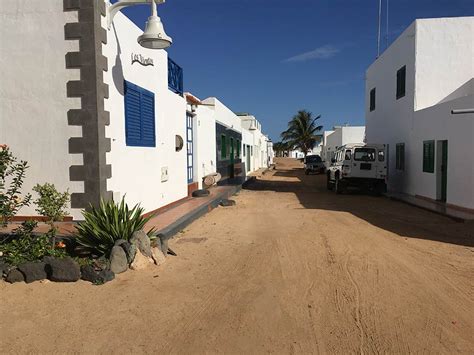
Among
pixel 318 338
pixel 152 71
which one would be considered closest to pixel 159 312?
pixel 318 338

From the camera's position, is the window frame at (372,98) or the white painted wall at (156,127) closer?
the white painted wall at (156,127)

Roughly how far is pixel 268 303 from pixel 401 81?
49.3 ft

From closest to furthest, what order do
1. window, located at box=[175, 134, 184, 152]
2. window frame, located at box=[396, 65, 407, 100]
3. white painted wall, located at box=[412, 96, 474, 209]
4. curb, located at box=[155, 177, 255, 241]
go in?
curb, located at box=[155, 177, 255, 241] → white painted wall, located at box=[412, 96, 474, 209] → window, located at box=[175, 134, 184, 152] → window frame, located at box=[396, 65, 407, 100]

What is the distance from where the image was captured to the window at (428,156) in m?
14.1

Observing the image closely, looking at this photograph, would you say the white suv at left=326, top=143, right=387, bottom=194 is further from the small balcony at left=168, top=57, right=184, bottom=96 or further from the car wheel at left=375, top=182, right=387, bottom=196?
the small balcony at left=168, top=57, right=184, bottom=96

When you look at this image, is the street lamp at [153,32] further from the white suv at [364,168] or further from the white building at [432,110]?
the white suv at [364,168]

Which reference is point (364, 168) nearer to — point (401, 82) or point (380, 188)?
point (380, 188)

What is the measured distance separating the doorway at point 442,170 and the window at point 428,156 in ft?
1.31

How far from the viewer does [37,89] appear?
7.11 metres

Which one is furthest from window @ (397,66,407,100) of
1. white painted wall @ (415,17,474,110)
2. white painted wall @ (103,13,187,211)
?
white painted wall @ (103,13,187,211)

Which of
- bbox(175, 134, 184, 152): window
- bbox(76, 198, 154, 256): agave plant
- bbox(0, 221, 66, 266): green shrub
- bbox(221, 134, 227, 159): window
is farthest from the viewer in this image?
bbox(221, 134, 227, 159): window

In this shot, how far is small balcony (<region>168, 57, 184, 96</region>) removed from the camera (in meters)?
12.2

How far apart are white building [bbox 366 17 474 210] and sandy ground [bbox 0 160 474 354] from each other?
5.00m

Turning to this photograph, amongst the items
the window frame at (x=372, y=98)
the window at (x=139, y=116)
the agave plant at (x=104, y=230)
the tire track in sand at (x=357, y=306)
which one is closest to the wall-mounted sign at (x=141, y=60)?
the window at (x=139, y=116)
